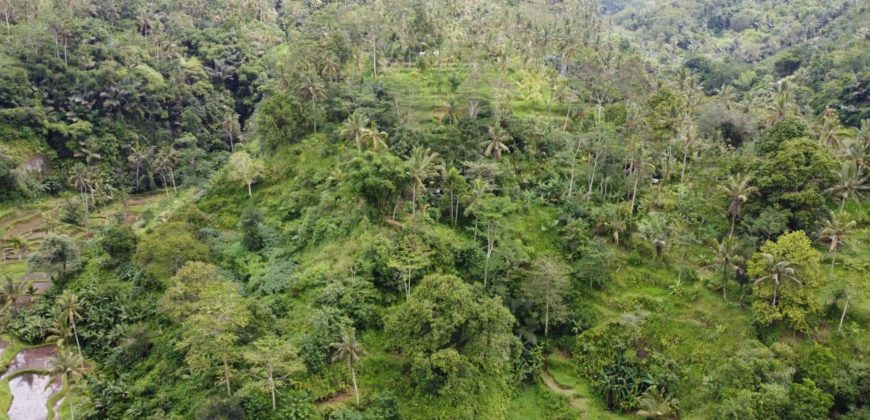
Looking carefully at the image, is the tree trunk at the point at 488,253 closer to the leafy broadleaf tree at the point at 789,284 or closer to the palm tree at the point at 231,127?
the leafy broadleaf tree at the point at 789,284

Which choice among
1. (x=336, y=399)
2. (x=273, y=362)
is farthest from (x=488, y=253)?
(x=273, y=362)

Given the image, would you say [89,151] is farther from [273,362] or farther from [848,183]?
[848,183]

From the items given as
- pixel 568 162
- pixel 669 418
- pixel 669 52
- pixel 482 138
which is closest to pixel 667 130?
pixel 568 162

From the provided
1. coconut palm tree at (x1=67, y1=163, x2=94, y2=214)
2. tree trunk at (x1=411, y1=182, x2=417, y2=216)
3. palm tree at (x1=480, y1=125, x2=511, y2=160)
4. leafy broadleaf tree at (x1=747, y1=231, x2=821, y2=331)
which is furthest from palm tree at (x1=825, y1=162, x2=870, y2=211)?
coconut palm tree at (x1=67, y1=163, x2=94, y2=214)

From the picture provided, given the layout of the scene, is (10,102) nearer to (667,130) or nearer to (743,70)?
(667,130)

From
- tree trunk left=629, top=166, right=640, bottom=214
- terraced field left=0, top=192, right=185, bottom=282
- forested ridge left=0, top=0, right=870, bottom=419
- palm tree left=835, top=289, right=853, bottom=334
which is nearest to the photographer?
forested ridge left=0, top=0, right=870, bottom=419

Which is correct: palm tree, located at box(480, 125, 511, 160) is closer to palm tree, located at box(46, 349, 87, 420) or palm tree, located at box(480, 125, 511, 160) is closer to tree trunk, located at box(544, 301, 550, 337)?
tree trunk, located at box(544, 301, 550, 337)

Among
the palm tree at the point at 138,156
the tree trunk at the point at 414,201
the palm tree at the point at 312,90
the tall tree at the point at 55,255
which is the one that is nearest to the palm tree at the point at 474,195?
the tree trunk at the point at 414,201
